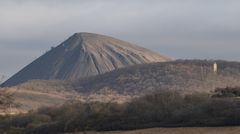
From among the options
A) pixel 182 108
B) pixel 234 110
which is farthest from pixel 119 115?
pixel 234 110

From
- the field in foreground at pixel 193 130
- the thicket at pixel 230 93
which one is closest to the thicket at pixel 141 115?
the field in foreground at pixel 193 130

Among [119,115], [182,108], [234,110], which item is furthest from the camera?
[119,115]

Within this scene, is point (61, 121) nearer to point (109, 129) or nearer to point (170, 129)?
point (109, 129)

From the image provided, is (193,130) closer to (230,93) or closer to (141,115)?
(141,115)

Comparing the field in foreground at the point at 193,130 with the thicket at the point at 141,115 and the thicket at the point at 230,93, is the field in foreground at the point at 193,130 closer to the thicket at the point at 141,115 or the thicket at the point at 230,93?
the thicket at the point at 141,115

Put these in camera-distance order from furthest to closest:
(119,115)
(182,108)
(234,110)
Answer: (119,115) < (182,108) < (234,110)

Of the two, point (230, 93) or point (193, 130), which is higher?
point (230, 93)

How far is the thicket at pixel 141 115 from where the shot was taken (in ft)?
263

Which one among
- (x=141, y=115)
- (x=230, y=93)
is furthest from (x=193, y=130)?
(x=230, y=93)

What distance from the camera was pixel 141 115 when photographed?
87688 millimetres

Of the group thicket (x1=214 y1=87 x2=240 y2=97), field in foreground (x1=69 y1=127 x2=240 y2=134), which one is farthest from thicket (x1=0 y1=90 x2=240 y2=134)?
thicket (x1=214 y1=87 x2=240 y2=97)

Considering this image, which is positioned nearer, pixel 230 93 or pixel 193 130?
pixel 193 130

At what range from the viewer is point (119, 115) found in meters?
90.6

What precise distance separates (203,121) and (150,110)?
896 centimetres
